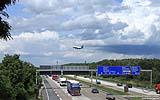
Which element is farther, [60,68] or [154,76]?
[154,76]

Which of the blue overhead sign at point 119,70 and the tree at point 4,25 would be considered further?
the blue overhead sign at point 119,70

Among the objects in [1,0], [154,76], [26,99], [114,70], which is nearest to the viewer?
[1,0]

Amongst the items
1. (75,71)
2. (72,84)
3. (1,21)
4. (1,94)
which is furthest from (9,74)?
(75,71)

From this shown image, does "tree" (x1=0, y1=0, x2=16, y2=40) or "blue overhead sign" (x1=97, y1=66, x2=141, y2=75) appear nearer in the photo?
"tree" (x1=0, y1=0, x2=16, y2=40)

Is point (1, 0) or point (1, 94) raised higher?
point (1, 0)

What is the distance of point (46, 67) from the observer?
156125mm

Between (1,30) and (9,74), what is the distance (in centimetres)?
5197

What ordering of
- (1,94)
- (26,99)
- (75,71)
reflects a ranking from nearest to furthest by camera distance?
(1,94) → (26,99) → (75,71)

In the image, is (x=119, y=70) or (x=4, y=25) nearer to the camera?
(x=4, y=25)

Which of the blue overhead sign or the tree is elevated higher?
the blue overhead sign

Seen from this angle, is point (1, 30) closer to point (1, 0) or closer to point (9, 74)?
point (1, 0)

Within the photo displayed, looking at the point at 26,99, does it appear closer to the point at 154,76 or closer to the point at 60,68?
the point at 60,68

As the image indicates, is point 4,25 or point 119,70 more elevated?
point 119,70

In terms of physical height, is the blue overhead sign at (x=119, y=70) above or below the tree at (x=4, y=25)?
above
